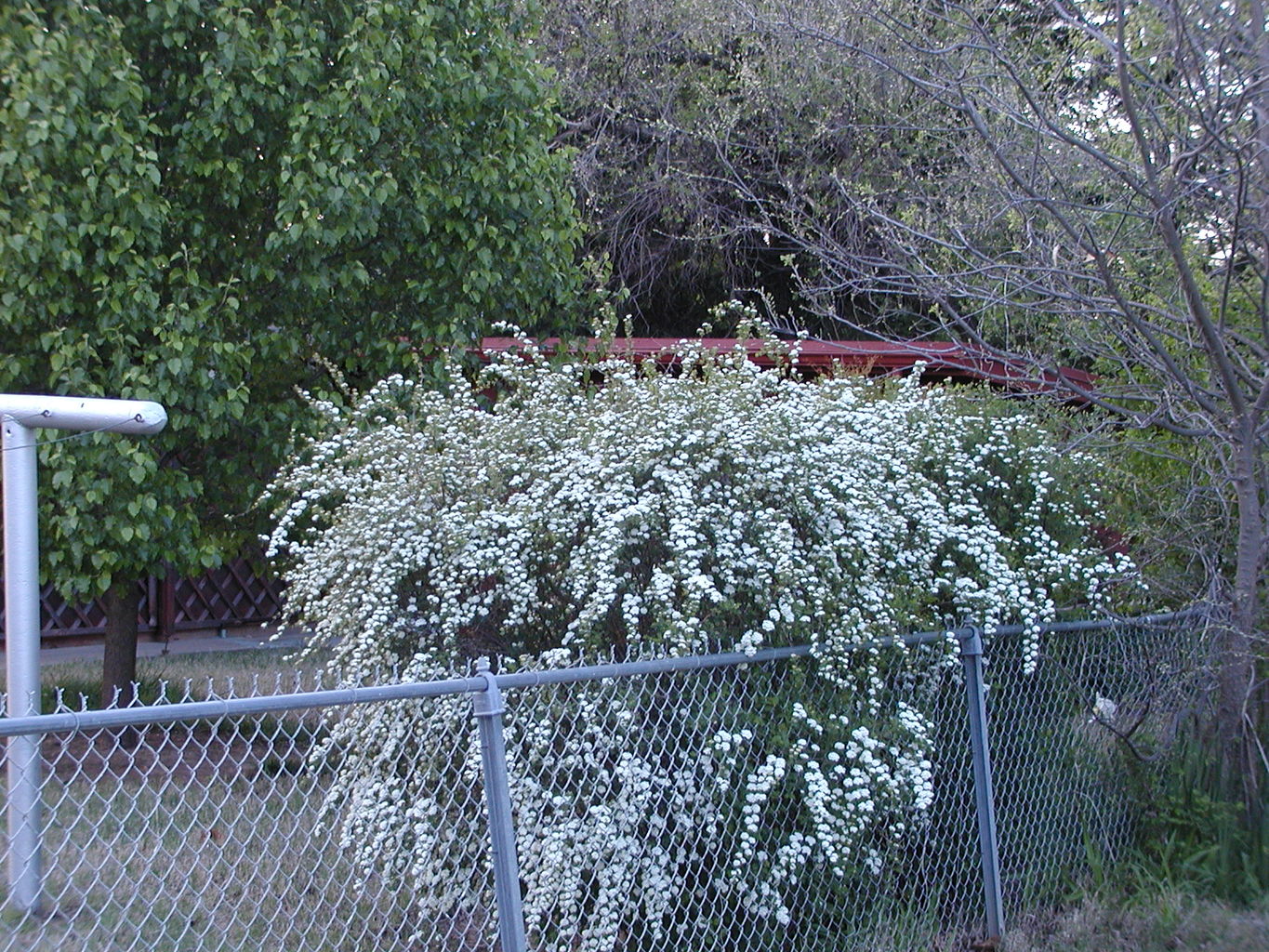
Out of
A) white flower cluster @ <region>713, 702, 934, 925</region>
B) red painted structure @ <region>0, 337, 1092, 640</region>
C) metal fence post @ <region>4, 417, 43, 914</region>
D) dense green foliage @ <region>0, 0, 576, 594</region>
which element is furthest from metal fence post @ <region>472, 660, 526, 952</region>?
red painted structure @ <region>0, 337, 1092, 640</region>

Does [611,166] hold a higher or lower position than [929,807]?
higher

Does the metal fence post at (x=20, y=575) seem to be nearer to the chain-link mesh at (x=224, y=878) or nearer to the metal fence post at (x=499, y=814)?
the chain-link mesh at (x=224, y=878)

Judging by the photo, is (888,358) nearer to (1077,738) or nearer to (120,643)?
(1077,738)

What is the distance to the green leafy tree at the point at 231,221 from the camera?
5746 millimetres

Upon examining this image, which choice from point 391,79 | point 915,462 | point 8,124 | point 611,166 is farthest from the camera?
point 611,166

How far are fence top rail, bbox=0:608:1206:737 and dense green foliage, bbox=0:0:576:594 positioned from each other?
3.14 meters

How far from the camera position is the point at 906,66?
8.66 m

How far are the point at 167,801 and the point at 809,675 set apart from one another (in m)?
3.47

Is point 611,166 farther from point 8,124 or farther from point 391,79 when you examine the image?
point 8,124

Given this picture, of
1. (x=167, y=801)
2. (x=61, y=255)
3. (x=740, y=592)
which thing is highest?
(x=61, y=255)

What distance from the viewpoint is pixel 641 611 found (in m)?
3.77

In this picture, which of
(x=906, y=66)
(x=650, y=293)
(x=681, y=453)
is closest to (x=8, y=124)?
(x=681, y=453)

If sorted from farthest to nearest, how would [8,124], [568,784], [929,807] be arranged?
[8,124]
[929,807]
[568,784]

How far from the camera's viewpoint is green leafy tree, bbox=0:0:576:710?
5.75 meters
